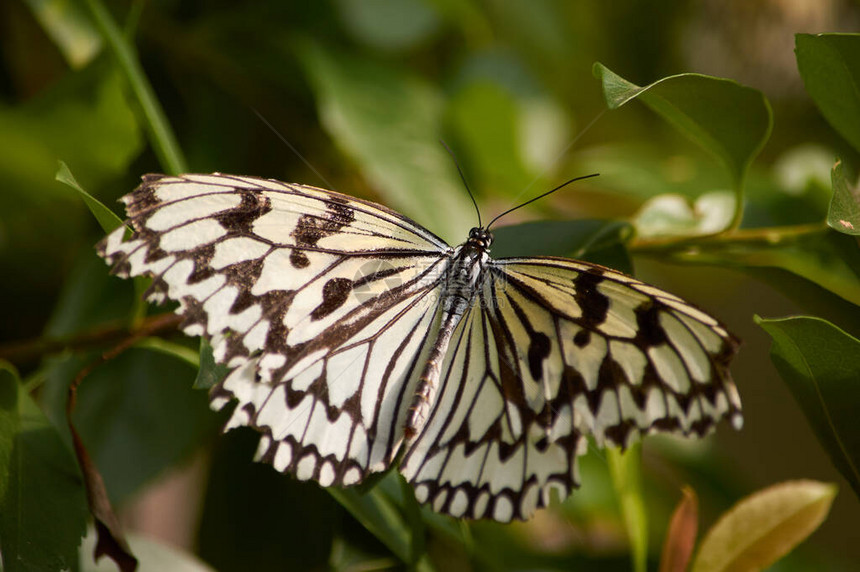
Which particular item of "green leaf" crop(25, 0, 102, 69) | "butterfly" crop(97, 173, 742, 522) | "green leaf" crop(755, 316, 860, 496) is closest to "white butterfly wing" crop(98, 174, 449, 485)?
"butterfly" crop(97, 173, 742, 522)

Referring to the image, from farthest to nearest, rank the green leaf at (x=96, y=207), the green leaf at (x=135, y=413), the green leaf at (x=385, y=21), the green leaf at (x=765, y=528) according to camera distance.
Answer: the green leaf at (x=385, y=21)
the green leaf at (x=135, y=413)
the green leaf at (x=765, y=528)
the green leaf at (x=96, y=207)

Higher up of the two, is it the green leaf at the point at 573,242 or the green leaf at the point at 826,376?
the green leaf at the point at 573,242

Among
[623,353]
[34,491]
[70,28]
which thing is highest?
[70,28]

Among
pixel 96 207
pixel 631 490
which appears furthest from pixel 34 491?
pixel 631 490

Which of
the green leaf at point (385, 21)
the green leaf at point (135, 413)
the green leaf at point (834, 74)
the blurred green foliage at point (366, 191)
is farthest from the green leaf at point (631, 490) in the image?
the green leaf at point (385, 21)

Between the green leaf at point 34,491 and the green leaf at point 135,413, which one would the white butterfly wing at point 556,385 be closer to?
the green leaf at point 34,491

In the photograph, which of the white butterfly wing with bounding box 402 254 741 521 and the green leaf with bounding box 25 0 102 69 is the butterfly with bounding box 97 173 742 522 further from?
the green leaf with bounding box 25 0 102 69

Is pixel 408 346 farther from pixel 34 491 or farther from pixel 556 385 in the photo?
pixel 34 491
